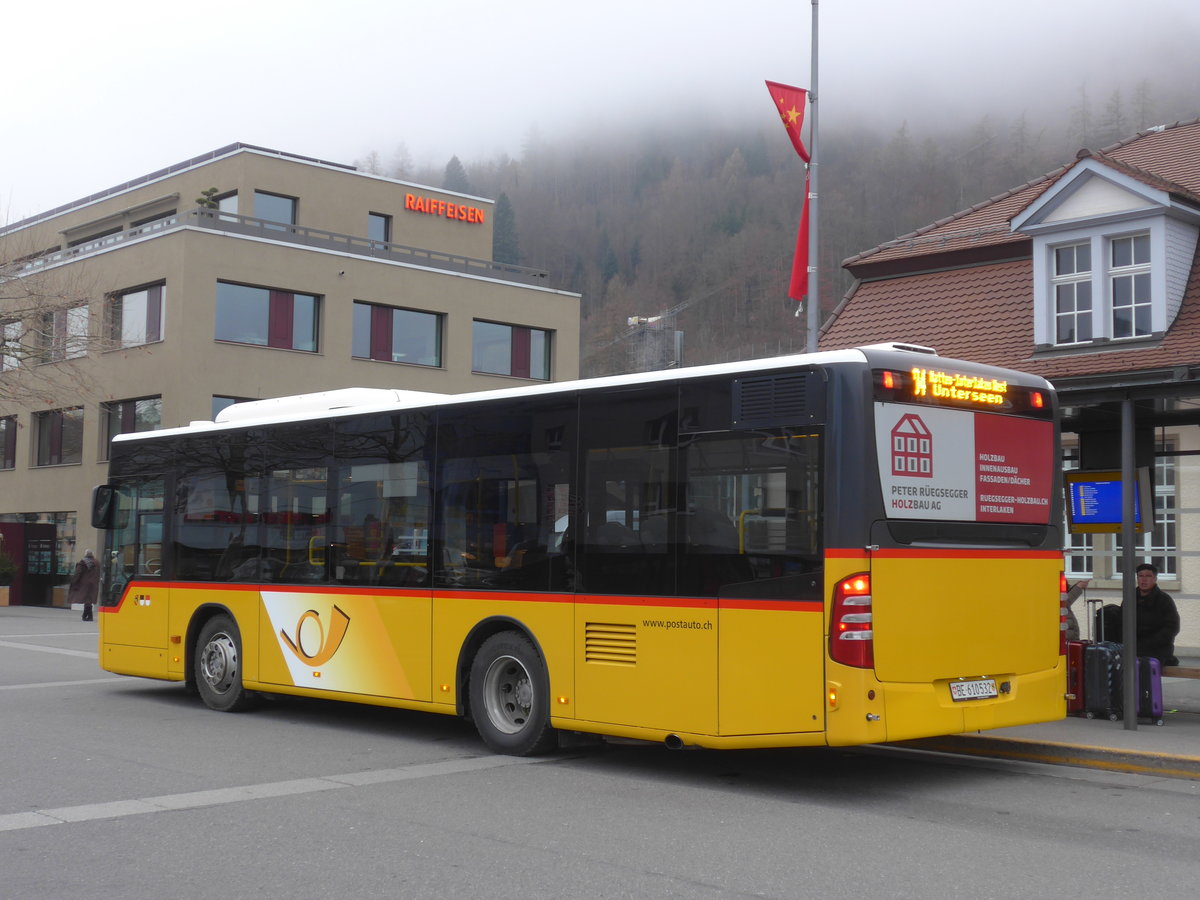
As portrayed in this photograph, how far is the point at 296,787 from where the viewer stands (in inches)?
348

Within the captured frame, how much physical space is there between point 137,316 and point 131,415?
117 inches

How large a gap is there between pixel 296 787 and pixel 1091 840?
4.96m

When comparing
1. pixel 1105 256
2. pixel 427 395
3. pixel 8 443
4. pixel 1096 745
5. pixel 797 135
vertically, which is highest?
pixel 797 135

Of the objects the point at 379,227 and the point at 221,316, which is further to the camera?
the point at 379,227

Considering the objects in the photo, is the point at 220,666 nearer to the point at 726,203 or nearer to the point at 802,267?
the point at 802,267

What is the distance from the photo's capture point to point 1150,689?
11.9 m

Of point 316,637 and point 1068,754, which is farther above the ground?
point 316,637

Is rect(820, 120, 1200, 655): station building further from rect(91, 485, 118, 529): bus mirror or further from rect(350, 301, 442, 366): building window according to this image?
rect(350, 301, 442, 366): building window

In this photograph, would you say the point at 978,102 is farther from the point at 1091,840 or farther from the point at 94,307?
the point at 1091,840

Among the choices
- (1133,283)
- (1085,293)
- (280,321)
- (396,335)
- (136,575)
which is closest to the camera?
(136,575)

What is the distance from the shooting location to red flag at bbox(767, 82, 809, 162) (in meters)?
19.3

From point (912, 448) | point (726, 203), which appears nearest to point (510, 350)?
point (912, 448)

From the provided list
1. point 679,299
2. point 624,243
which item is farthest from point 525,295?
point 624,243

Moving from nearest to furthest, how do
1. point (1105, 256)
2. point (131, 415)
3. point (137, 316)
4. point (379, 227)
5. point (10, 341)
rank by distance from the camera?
point (1105, 256)
point (10, 341)
point (131, 415)
point (137, 316)
point (379, 227)
